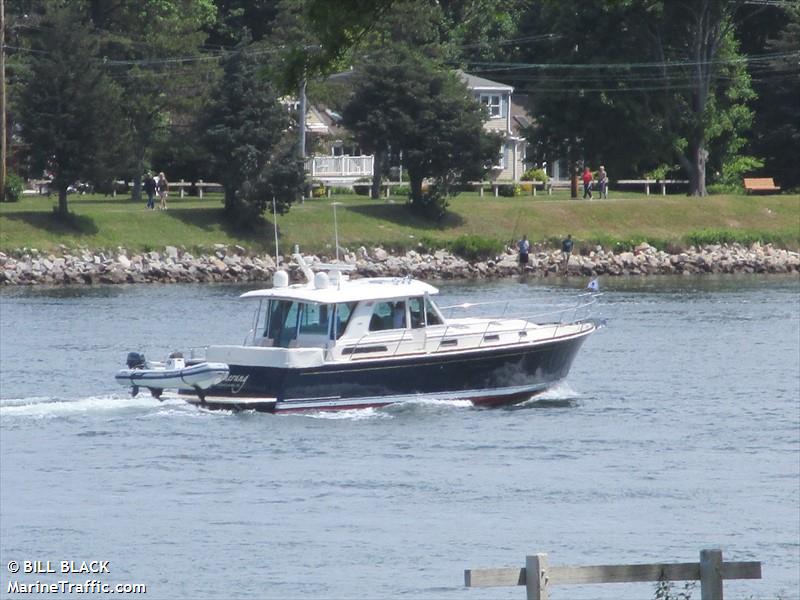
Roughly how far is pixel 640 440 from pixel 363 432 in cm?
460


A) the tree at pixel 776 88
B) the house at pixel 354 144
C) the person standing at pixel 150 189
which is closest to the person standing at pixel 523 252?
the house at pixel 354 144

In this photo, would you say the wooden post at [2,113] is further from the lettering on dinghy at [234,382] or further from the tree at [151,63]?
the lettering on dinghy at [234,382]

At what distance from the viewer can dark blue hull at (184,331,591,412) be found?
28984 millimetres

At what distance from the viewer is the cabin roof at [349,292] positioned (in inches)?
1161

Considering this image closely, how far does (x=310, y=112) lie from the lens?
86.1m

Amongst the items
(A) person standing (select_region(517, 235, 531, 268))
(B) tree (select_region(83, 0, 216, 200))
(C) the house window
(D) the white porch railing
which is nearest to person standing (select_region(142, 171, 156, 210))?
(B) tree (select_region(83, 0, 216, 200))

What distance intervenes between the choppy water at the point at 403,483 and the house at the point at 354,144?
40.6 m

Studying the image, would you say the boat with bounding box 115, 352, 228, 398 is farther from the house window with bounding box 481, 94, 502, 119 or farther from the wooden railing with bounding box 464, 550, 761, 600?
the house window with bounding box 481, 94, 502, 119

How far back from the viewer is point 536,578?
10570mm

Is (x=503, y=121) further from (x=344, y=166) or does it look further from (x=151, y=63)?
(x=151, y=63)

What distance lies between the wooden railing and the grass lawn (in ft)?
172

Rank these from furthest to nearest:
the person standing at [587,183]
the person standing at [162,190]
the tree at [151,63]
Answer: the person standing at [587,183] → the tree at [151,63] → the person standing at [162,190]

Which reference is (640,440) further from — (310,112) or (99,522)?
(310,112)

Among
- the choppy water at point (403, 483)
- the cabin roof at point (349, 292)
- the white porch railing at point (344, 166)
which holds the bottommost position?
the choppy water at point (403, 483)
